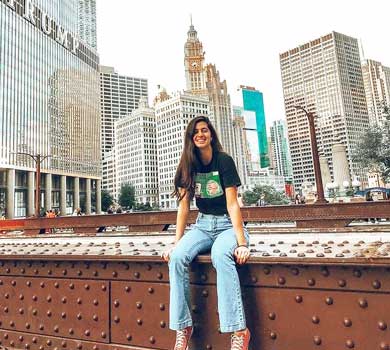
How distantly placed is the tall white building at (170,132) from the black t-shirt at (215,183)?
441 ft

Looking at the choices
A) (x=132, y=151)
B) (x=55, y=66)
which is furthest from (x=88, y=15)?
(x=55, y=66)

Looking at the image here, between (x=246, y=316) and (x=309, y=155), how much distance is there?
159m

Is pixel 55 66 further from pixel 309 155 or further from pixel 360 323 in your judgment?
pixel 309 155

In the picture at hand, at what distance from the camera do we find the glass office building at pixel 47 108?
72.4 m

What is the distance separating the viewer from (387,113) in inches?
1242

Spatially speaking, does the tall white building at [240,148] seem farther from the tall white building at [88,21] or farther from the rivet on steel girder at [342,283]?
the rivet on steel girder at [342,283]

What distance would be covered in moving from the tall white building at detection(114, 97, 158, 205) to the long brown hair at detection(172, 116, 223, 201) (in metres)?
142

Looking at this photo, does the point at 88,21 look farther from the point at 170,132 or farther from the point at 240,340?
the point at 240,340

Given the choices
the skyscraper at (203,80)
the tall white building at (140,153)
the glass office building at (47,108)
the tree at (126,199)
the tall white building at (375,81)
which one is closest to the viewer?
the glass office building at (47,108)

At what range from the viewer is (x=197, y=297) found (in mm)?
2719

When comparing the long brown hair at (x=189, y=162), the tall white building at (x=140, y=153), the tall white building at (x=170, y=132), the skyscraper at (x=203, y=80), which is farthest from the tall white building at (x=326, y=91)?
the long brown hair at (x=189, y=162)

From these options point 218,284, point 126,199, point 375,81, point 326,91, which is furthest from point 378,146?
point 375,81

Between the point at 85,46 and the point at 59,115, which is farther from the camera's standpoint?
the point at 85,46

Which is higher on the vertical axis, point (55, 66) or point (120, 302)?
point (55, 66)
